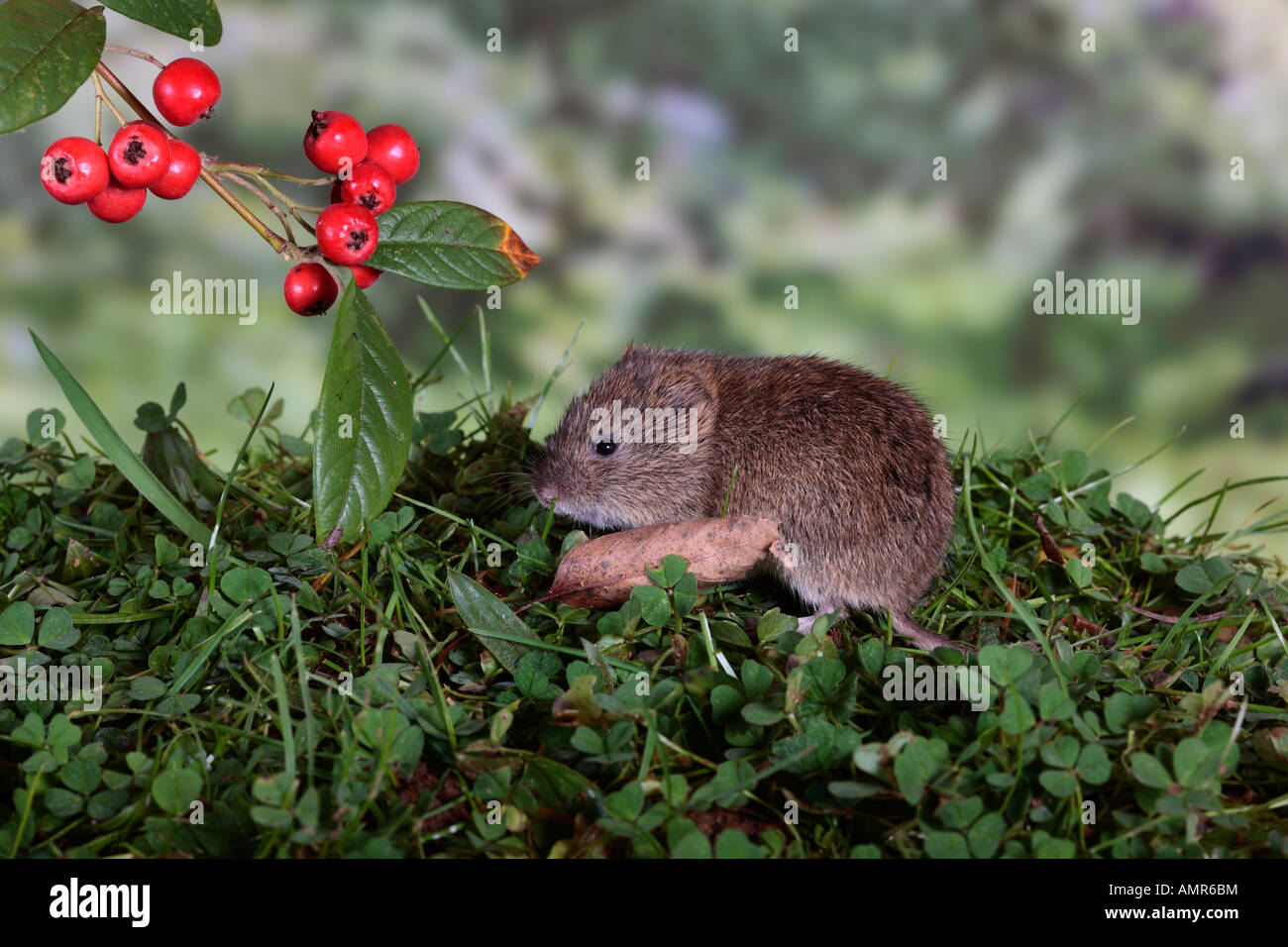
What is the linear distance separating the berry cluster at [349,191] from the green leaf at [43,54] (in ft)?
1.53

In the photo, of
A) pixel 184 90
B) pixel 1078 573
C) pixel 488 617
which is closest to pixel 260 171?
pixel 184 90

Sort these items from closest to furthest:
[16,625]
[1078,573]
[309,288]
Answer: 1. [309,288]
2. [16,625]
3. [1078,573]

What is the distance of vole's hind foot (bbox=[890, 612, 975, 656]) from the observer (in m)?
2.56

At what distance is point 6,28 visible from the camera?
1.82m

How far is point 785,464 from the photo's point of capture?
2.89 meters

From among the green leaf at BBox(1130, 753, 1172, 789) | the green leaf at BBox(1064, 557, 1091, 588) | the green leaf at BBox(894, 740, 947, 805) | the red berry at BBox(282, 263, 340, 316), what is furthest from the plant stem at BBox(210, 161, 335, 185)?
the green leaf at BBox(1064, 557, 1091, 588)

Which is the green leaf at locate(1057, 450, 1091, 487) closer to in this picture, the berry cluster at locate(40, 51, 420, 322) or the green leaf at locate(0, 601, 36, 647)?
the berry cluster at locate(40, 51, 420, 322)

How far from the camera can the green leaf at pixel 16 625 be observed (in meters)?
2.39

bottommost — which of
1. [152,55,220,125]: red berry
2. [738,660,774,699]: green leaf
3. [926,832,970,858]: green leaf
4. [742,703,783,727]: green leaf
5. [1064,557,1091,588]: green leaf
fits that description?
[926,832,970,858]: green leaf

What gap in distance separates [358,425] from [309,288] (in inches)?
16.1

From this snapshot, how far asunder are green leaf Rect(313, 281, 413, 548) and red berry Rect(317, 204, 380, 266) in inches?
2.8

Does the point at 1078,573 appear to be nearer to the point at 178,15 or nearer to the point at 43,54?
the point at 178,15
